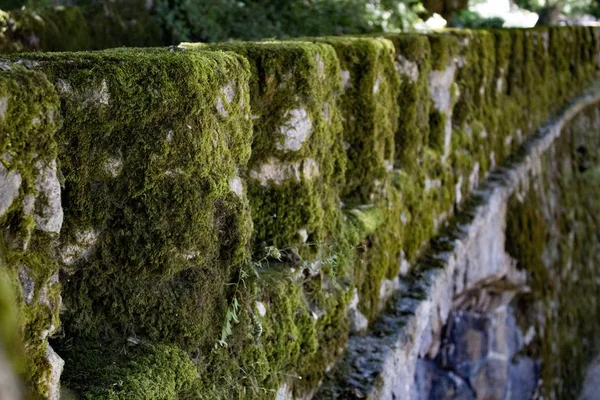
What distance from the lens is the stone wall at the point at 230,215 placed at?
1.73 meters

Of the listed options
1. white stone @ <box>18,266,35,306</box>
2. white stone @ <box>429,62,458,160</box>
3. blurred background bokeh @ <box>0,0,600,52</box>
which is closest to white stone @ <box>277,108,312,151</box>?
white stone @ <box>18,266,35,306</box>

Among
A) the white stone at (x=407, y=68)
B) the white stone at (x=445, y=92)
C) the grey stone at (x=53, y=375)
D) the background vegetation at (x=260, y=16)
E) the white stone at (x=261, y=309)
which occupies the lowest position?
the white stone at (x=261, y=309)

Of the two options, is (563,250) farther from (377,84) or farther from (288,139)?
(288,139)

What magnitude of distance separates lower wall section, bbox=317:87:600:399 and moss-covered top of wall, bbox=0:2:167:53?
327cm

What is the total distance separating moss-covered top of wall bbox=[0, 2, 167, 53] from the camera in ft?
18.1

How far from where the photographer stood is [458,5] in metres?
10.8

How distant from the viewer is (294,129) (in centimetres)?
285

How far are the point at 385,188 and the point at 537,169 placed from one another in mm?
4666

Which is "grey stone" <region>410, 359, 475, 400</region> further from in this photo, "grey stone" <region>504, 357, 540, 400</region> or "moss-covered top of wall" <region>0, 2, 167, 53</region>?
"moss-covered top of wall" <region>0, 2, 167, 53</region>

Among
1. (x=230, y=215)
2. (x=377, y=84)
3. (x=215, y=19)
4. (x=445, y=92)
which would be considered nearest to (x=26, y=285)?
(x=230, y=215)

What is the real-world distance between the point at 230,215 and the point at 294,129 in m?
0.62

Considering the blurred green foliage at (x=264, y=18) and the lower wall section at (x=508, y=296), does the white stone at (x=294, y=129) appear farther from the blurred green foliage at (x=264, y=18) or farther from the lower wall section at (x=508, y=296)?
the blurred green foliage at (x=264, y=18)

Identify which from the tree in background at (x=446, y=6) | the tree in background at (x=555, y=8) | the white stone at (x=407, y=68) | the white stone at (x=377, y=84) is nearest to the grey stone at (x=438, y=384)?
the white stone at (x=407, y=68)

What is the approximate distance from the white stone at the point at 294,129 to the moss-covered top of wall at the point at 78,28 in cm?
318
